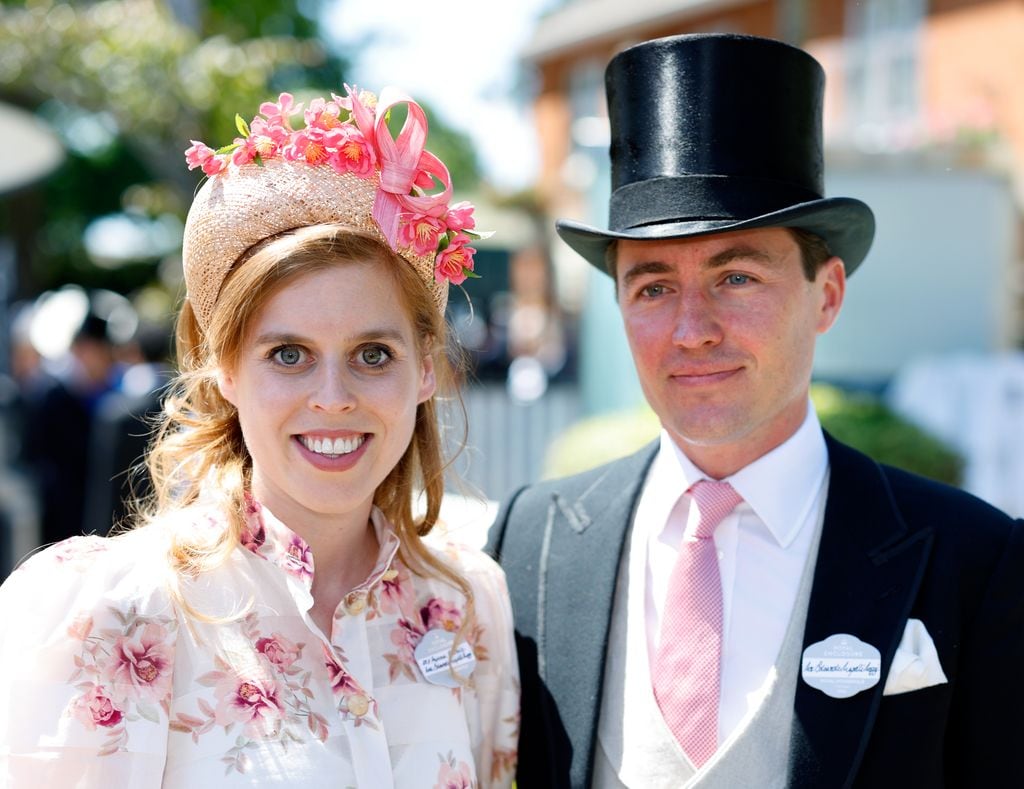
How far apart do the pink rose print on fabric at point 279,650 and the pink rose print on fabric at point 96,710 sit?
244 millimetres

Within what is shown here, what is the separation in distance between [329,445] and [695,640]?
74cm

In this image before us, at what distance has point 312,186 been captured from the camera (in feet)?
6.60

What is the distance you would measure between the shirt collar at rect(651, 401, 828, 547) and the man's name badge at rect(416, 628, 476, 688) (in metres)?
0.49

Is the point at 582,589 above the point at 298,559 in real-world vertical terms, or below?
below

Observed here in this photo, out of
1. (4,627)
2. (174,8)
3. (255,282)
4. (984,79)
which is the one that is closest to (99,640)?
(4,627)

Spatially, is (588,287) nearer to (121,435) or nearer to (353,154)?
(121,435)

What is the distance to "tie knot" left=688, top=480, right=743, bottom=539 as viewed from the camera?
2.27 m

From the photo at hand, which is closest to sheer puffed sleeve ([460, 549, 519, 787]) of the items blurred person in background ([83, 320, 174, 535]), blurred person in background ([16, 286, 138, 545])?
blurred person in background ([83, 320, 174, 535])

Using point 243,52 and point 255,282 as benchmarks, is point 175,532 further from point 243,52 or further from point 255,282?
point 243,52

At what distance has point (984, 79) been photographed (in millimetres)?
13320

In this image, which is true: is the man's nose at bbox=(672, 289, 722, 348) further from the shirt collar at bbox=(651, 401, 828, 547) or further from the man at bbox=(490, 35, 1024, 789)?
the shirt collar at bbox=(651, 401, 828, 547)

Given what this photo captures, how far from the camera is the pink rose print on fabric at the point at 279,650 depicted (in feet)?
6.44

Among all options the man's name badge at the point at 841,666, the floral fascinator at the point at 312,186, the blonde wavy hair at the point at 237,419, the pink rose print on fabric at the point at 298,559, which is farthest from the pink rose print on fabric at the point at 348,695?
the man's name badge at the point at 841,666

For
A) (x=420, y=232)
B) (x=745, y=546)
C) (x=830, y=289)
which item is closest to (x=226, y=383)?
(x=420, y=232)
